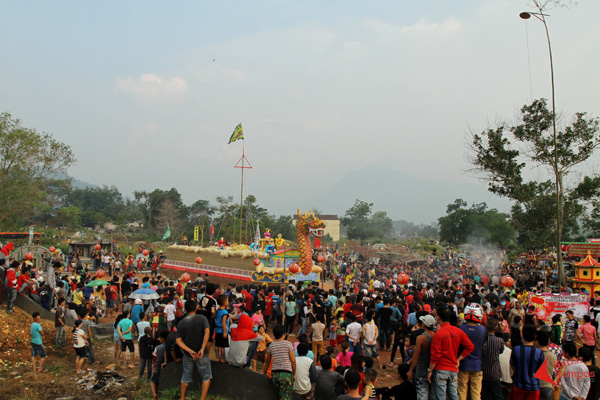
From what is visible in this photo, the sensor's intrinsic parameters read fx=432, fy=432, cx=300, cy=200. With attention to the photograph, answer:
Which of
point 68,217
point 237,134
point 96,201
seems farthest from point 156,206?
point 237,134

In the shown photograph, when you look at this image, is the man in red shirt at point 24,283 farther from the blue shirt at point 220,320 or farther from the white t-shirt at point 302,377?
the white t-shirt at point 302,377

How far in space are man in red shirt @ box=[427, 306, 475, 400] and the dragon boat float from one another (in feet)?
44.0

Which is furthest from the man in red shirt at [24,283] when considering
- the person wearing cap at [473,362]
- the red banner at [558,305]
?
the red banner at [558,305]

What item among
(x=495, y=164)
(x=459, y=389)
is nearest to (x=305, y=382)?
(x=459, y=389)

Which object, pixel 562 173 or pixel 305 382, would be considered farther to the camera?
pixel 562 173

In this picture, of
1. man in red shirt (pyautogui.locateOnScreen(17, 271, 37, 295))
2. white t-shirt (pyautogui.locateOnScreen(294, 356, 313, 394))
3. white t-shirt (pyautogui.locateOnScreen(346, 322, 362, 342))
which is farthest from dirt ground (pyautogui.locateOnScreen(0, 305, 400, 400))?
white t-shirt (pyautogui.locateOnScreen(294, 356, 313, 394))

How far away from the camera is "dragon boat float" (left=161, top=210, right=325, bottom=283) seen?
20.5m

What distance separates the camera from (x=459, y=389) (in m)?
5.73

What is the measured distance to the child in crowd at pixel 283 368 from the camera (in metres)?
6.02

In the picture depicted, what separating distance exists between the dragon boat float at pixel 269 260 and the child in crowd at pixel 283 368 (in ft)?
41.0

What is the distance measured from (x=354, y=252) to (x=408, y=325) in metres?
28.8

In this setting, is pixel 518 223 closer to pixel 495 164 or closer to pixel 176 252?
pixel 495 164

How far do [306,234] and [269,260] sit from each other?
7.74ft

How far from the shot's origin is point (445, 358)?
209 inches
